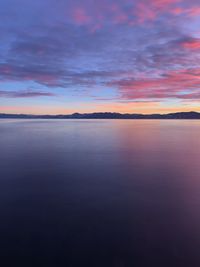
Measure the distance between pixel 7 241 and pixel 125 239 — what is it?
3.27 m

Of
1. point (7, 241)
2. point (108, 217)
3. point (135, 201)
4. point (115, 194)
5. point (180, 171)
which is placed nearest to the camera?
point (7, 241)

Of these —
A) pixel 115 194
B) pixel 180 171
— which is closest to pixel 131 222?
pixel 115 194

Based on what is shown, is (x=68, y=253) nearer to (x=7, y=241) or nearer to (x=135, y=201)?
(x=7, y=241)

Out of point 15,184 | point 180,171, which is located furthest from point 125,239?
point 180,171

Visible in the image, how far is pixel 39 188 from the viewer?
393 inches

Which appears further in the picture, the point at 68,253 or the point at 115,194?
the point at 115,194

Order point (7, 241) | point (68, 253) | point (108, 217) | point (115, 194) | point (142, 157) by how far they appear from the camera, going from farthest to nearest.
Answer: point (142, 157) → point (115, 194) → point (108, 217) → point (7, 241) → point (68, 253)

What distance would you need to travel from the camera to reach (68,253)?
5508 millimetres

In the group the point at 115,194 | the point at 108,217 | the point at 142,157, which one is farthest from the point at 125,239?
the point at 142,157

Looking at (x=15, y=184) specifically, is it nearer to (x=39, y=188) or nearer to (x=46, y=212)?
(x=39, y=188)

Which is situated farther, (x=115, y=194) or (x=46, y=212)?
(x=115, y=194)

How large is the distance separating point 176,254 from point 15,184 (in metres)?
7.93

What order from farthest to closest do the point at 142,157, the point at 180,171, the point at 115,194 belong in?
the point at 142,157 < the point at 180,171 < the point at 115,194

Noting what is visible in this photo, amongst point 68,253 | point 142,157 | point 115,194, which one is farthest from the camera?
point 142,157
